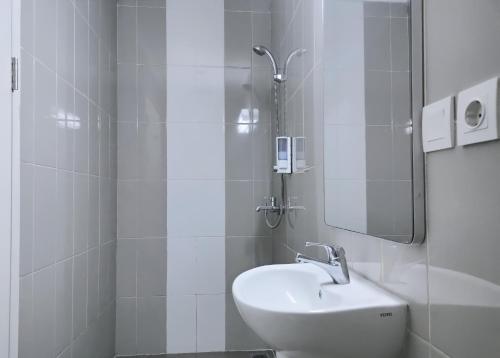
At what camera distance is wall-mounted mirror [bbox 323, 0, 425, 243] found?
2.60 feet

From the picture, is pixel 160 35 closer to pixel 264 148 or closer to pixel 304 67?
pixel 264 148

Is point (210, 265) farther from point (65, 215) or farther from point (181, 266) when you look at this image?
point (65, 215)

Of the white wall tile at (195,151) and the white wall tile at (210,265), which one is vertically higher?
the white wall tile at (195,151)

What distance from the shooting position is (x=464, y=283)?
0.63 m

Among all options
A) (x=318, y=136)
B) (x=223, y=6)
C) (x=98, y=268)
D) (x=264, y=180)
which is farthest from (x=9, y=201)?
(x=223, y=6)

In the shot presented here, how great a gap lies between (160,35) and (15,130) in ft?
5.07

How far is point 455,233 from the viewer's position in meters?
0.66

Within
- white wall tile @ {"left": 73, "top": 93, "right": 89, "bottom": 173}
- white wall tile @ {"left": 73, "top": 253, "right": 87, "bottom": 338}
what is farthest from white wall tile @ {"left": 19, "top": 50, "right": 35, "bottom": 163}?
white wall tile @ {"left": 73, "top": 253, "right": 87, "bottom": 338}

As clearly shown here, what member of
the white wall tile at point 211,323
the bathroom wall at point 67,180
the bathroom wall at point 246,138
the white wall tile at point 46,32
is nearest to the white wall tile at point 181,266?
the white wall tile at point 211,323

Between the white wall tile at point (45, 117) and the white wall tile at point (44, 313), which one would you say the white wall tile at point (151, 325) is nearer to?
the white wall tile at point (44, 313)

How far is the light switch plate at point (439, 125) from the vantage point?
0.66 m

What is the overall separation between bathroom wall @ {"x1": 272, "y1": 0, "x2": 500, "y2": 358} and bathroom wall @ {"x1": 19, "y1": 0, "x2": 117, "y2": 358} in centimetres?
114

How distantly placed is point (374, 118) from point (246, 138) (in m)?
1.44

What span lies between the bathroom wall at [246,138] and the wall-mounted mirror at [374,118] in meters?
1.08
